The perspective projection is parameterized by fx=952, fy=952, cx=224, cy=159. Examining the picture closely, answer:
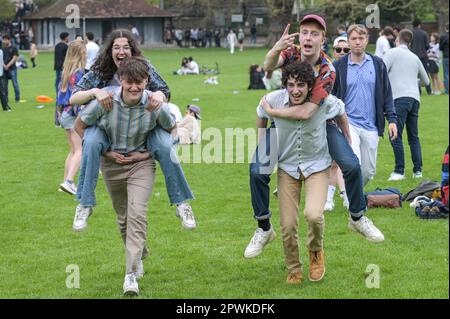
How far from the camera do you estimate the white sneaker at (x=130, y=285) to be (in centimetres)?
793

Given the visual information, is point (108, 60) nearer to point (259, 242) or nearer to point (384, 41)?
point (259, 242)

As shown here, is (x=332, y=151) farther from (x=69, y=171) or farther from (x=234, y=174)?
(x=234, y=174)

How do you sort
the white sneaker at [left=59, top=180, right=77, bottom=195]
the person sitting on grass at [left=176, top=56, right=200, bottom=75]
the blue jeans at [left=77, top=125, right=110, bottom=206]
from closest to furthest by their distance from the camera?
the blue jeans at [left=77, top=125, right=110, bottom=206] < the white sneaker at [left=59, top=180, right=77, bottom=195] < the person sitting on grass at [left=176, top=56, right=200, bottom=75]

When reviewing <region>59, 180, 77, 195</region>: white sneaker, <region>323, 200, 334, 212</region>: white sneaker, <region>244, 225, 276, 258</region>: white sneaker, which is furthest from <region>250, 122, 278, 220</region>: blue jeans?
<region>59, 180, 77, 195</region>: white sneaker

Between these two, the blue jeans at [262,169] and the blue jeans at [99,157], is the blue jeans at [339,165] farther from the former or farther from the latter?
the blue jeans at [99,157]

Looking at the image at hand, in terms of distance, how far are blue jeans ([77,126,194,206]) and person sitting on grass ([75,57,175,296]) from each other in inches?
2.7

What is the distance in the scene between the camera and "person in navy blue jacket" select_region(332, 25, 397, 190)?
1076 centimetres

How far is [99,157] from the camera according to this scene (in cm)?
779

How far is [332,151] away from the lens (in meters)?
7.97

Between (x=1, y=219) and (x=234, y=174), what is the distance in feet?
15.0

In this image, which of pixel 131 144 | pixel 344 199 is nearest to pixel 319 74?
pixel 131 144

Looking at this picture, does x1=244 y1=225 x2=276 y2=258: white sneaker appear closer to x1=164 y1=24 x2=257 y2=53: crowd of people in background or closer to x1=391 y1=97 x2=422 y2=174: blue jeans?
x1=391 y1=97 x2=422 y2=174: blue jeans

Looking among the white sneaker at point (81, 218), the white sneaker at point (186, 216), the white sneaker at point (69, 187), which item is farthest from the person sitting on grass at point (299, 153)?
the white sneaker at point (69, 187)
